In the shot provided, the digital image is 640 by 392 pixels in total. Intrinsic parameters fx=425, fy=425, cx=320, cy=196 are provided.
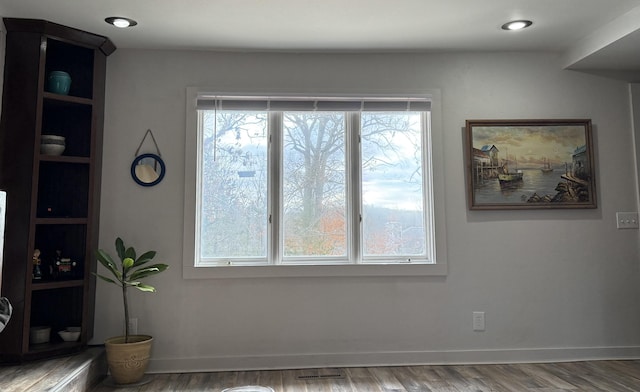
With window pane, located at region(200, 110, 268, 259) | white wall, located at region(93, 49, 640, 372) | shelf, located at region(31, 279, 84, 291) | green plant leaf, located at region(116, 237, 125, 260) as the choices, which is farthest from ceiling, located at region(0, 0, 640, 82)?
shelf, located at region(31, 279, 84, 291)

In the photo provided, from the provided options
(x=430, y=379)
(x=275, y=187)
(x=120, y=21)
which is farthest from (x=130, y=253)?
(x=430, y=379)

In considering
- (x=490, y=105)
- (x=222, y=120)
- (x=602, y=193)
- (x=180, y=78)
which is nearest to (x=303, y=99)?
(x=222, y=120)

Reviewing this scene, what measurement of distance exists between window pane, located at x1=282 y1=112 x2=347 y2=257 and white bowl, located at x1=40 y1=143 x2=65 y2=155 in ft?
4.94

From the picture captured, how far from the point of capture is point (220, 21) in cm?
270

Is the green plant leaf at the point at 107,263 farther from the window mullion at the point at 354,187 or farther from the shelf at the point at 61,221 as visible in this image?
the window mullion at the point at 354,187

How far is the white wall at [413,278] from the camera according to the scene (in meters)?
3.03

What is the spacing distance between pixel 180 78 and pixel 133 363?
6.53 feet

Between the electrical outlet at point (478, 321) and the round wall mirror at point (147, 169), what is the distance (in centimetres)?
250

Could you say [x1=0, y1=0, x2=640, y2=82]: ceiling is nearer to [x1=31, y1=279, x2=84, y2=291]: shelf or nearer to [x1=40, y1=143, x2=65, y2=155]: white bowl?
[x1=40, y1=143, x2=65, y2=155]: white bowl

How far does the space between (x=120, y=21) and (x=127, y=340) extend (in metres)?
2.05

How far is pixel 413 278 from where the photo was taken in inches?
123

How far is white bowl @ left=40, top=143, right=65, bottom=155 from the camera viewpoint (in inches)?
108

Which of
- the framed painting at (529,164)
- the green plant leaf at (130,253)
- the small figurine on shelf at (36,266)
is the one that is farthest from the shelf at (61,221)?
the framed painting at (529,164)

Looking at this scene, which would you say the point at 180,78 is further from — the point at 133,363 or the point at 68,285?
the point at 133,363
